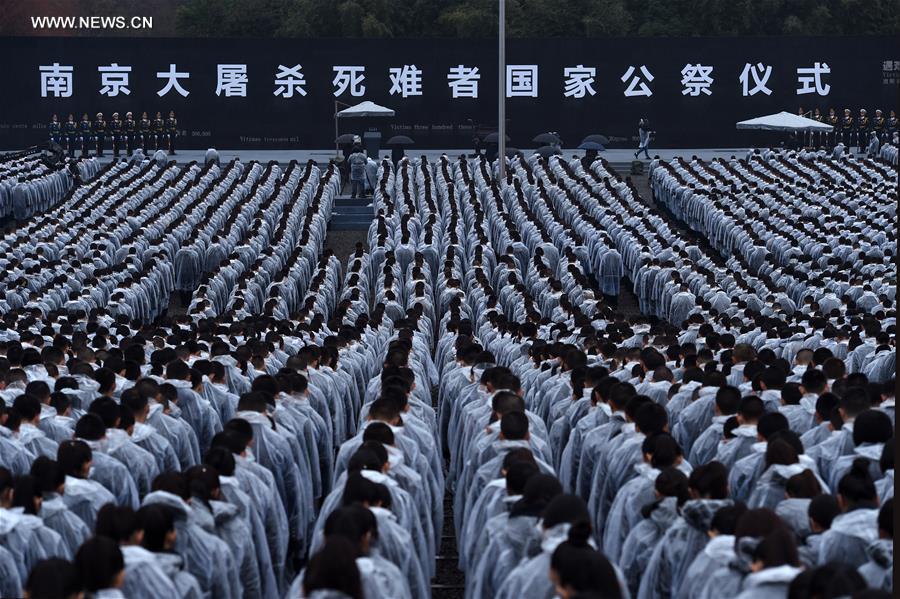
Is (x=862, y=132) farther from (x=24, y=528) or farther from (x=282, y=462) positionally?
(x=24, y=528)

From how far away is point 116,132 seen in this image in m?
37.9

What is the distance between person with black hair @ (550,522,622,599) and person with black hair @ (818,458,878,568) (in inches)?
43.2

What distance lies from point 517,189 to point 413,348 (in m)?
14.0

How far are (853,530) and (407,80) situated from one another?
115 ft

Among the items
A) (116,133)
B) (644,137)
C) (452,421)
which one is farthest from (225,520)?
(116,133)

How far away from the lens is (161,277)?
19.1 meters

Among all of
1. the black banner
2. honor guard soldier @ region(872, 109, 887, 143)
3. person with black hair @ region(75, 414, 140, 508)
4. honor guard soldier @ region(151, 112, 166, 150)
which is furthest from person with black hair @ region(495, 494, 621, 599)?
the black banner

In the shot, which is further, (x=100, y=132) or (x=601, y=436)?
(x=100, y=132)

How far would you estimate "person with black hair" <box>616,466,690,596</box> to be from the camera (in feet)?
20.4

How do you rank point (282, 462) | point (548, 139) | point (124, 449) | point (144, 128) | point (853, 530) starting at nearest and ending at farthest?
point (853, 530) < point (124, 449) < point (282, 462) < point (548, 139) < point (144, 128)

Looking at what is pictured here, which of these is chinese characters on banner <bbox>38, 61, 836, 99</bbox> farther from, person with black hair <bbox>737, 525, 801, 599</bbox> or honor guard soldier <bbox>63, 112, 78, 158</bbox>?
person with black hair <bbox>737, 525, 801, 599</bbox>

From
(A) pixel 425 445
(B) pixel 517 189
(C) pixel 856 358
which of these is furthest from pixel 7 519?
(B) pixel 517 189

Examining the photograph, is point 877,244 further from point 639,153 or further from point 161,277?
point 639,153

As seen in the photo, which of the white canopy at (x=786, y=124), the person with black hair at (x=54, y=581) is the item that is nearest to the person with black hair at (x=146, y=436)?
the person with black hair at (x=54, y=581)
